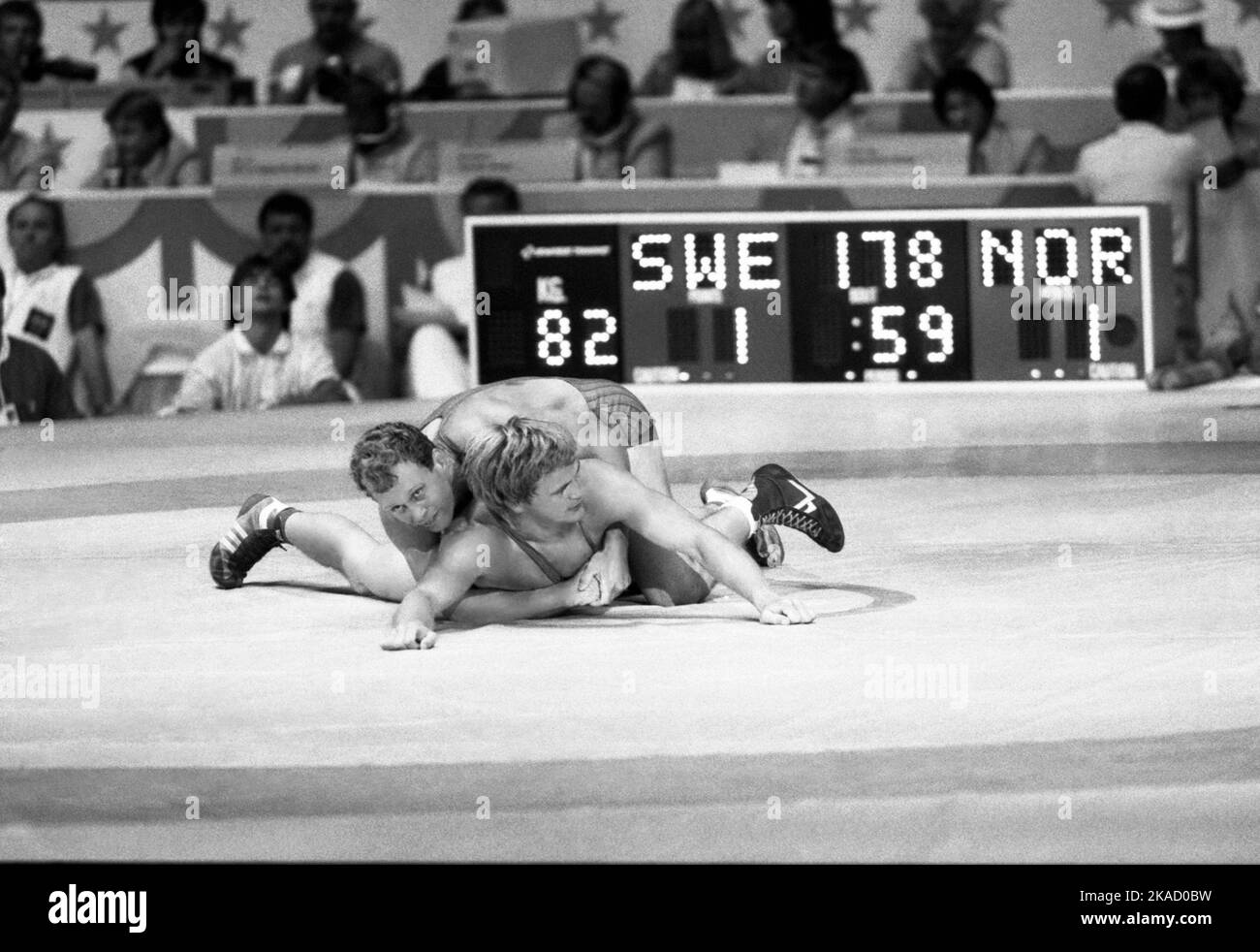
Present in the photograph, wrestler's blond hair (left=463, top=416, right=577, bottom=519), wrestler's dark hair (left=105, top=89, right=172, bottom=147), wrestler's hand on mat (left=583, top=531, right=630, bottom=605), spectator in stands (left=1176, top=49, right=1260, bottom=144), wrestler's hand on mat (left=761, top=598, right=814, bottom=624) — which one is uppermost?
wrestler's dark hair (left=105, top=89, right=172, bottom=147)

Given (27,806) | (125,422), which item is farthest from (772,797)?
(125,422)

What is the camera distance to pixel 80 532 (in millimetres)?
5328

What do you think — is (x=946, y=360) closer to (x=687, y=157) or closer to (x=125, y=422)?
(x=687, y=157)

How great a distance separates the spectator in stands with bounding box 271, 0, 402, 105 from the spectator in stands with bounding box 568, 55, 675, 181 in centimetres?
85

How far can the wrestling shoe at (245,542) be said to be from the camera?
4441 mm

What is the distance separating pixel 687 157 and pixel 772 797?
541 cm

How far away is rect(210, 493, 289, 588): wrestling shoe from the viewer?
4.44 metres

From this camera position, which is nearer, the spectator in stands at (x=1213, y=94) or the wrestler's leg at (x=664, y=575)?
the wrestler's leg at (x=664, y=575)

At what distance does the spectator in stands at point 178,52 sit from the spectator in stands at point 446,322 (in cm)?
153

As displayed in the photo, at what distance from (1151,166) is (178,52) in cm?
381

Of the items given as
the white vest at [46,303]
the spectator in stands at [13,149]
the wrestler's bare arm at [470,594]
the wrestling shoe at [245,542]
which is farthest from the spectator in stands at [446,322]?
the wrestler's bare arm at [470,594]

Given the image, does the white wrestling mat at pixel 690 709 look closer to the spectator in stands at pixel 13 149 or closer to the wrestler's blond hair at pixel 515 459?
the wrestler's blond hair at pixel 515 459

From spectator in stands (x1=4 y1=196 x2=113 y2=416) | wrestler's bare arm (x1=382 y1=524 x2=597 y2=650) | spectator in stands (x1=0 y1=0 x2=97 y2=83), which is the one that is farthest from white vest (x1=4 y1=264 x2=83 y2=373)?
wrestler's bare arm (x1=382 y1=524 x2=597 y2=650)

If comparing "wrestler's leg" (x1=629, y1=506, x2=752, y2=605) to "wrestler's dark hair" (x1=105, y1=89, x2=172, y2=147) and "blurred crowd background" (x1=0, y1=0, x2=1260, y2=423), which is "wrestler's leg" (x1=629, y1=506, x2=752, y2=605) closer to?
"blurred crowd background" (x1=0, y1=0, x2=1260, y2=423)
